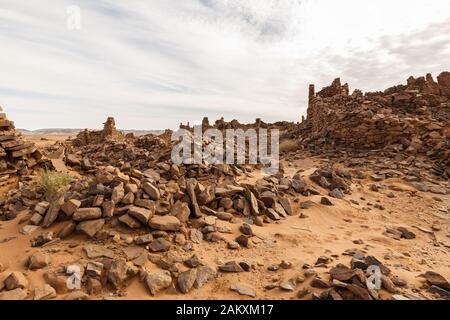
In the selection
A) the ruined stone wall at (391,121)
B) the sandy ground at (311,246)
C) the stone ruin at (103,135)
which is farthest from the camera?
the stone ruin at (103,135)

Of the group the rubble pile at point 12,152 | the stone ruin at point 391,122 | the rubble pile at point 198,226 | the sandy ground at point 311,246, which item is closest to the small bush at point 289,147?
the stone ruin at point 391,122

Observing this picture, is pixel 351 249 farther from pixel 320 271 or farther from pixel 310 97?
pixel 310 97

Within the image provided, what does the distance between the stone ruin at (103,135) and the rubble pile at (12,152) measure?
14.3 meters

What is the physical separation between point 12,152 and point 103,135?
16882mm

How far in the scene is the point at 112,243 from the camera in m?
4.52

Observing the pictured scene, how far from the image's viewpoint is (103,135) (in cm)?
2494

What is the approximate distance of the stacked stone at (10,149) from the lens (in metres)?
8.41

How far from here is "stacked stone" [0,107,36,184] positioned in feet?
27.6

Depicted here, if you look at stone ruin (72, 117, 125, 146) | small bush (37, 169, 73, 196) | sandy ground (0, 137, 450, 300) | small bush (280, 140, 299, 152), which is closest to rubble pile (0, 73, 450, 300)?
sandy ground (0, 137, 450, 300)

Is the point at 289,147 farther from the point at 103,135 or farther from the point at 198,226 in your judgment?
the point at 103,135

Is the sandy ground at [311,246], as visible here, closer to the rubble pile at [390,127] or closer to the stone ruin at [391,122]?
the rubble pile at [390,127]

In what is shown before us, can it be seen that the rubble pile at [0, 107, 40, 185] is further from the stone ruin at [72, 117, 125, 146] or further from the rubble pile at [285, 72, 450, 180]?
the stone ruin at [72, 117, 125, 146]

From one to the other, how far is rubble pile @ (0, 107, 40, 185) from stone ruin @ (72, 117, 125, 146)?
1431 centimetres

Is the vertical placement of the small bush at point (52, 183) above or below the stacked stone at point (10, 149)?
below
